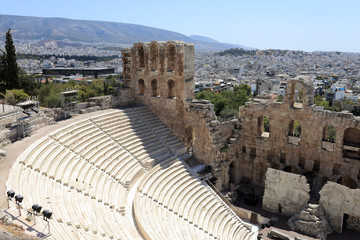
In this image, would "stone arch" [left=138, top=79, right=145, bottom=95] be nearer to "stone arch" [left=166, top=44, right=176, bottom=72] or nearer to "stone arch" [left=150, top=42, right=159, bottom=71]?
"stone arch" [left=150, top=42, right=159, bottom=71]

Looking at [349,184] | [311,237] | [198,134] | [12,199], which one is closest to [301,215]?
[311,237]

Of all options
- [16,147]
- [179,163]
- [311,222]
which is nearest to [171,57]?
[179,163]

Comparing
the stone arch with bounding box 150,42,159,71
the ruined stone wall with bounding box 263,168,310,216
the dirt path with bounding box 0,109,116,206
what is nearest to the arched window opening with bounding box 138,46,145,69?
the stone arch with bounding box 150,42,159,71

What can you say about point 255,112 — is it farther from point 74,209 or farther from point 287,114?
point 74,209

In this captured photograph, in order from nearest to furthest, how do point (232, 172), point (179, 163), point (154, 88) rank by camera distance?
point (179, 163)
point (232, 172)
point (154, 88)

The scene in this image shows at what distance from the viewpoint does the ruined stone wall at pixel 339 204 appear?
1941 centimetres

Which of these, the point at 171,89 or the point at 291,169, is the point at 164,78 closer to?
the point at 171,89

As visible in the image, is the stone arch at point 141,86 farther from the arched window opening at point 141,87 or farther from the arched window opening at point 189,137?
the arched window opening at point 189,137

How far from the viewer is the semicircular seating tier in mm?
13258

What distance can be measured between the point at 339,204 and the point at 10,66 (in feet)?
107

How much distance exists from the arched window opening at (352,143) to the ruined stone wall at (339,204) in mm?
2854

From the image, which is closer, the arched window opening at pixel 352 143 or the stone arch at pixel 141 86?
the arched window opening at pixel 352 143

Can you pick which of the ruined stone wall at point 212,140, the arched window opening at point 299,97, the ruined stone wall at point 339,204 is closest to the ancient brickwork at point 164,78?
the ruined stone wall at point 212,140

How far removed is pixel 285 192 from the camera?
70.5 ft
